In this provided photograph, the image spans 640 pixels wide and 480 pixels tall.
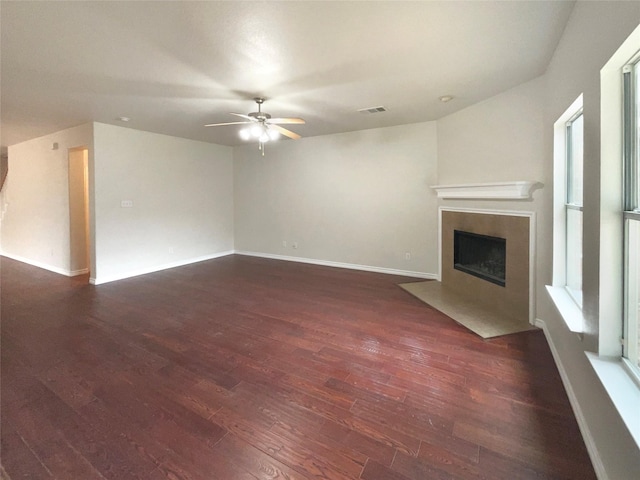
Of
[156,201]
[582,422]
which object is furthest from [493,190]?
[156,201]

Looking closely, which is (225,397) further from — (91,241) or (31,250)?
(31,250)

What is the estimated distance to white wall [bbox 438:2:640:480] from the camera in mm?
1314

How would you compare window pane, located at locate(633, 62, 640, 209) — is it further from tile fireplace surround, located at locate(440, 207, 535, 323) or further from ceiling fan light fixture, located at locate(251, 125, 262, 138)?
ceiling fan light fixture, located at locate(251, 125, 262, 138)

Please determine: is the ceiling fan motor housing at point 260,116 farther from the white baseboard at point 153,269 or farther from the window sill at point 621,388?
the white baseboard at point 153,269

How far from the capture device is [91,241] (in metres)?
4.69

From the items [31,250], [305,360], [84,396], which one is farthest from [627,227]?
[31,250]

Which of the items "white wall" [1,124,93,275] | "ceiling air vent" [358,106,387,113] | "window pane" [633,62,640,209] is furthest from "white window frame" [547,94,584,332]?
"white wall" [1,124,93,275]

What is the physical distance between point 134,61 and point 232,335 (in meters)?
2.72

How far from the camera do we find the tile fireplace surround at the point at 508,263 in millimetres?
3107

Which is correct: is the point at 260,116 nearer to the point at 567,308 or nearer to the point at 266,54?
the point at 266,54

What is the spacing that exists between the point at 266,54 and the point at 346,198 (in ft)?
11.2

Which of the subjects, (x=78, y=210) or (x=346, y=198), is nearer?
(x=78, y=210)

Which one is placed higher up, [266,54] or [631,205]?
[266,54]

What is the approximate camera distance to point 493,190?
336cm
